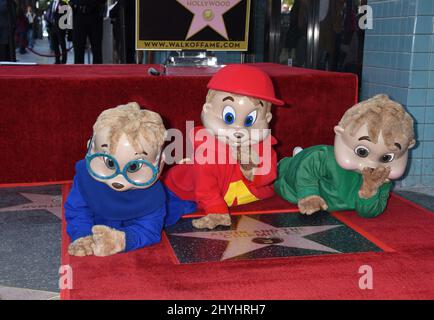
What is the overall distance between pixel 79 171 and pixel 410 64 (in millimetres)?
1818

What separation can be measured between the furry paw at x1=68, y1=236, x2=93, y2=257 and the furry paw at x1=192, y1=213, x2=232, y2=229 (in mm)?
451

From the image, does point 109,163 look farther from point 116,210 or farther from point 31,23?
point 31,23

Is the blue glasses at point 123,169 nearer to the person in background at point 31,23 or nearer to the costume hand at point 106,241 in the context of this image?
the costume hand at point 106,241

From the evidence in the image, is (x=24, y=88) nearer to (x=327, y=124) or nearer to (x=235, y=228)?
(x=235, y=228)

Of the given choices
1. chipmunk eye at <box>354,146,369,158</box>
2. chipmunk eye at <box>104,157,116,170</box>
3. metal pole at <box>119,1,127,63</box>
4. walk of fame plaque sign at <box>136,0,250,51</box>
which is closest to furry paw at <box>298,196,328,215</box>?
chipmunk eye at <box>354,146,369,158</box>

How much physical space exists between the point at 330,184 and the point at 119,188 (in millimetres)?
953

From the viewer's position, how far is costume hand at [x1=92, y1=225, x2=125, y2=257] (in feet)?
6.13

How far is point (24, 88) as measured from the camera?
2625mm

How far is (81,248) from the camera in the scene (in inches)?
74.4

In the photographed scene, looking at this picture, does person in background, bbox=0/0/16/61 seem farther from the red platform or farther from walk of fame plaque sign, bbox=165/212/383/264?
walk of fame plaque sign, bbox=165/212/383/264

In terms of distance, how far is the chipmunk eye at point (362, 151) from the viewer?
2.20 m

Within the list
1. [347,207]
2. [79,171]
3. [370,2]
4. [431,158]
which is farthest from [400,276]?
[370,2]

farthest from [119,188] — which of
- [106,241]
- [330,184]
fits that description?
[330,184]
